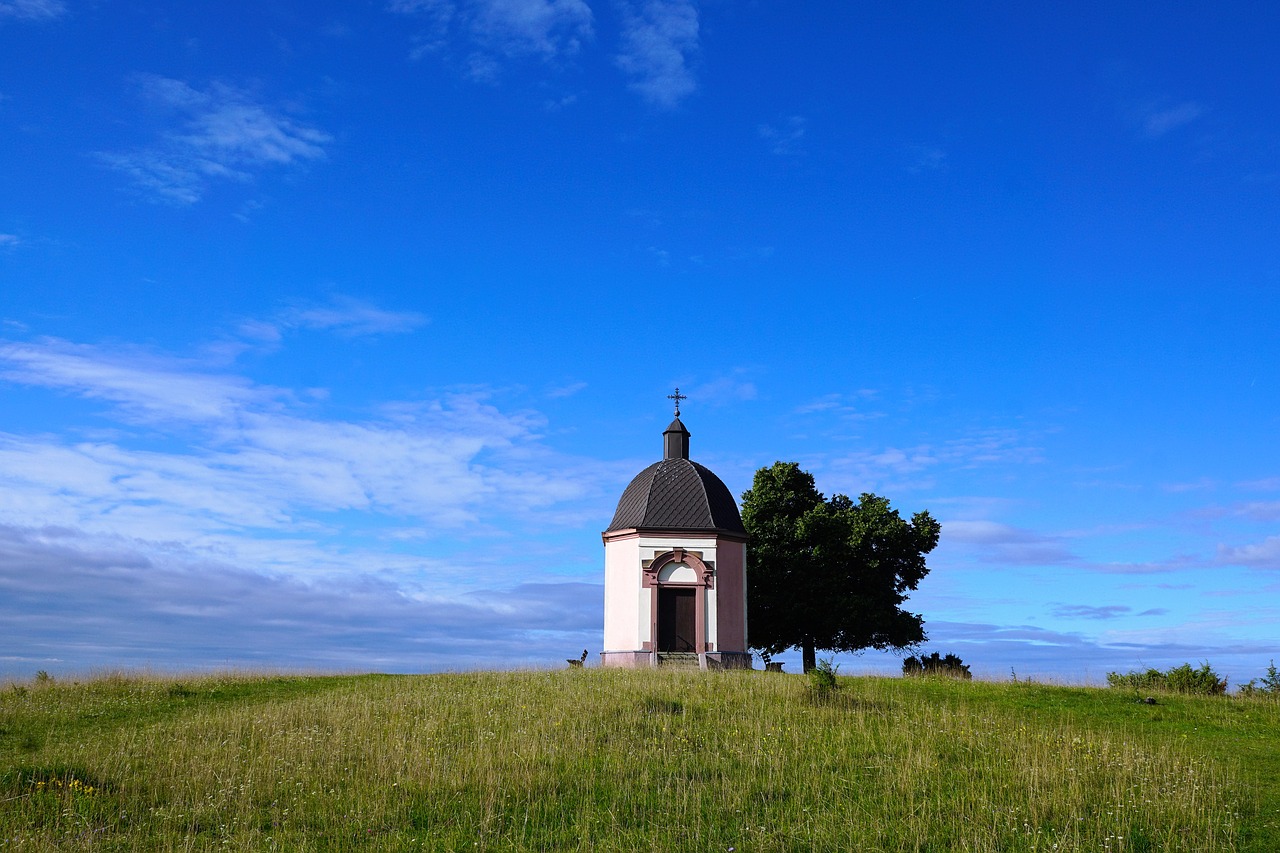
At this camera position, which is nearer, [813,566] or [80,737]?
[80,737]

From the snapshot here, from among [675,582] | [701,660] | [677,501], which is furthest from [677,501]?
[701,660]

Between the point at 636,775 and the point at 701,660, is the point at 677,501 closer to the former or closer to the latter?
the point at 701,660

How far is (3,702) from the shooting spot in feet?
69.2

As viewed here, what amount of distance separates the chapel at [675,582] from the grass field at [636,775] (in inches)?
438

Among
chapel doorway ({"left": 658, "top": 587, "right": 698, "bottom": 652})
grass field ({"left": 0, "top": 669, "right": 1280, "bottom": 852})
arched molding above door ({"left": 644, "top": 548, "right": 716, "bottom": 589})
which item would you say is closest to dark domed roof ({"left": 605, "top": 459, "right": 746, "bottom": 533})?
arched molding above door ({"left": 644, "top": 548, "right": 716, "bottom": 589})

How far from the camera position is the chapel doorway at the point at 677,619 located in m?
32.3

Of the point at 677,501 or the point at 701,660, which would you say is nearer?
the point at 701,660

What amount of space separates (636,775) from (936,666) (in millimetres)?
22338

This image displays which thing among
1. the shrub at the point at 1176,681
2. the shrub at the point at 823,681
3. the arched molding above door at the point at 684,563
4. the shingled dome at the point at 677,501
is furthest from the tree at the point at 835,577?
the shrub at the point at 823,681

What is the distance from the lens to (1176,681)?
85.9 ft

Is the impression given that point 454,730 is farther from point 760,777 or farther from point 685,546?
point 685,546

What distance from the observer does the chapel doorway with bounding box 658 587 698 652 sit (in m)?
32.3

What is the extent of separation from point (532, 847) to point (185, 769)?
631 centimetres

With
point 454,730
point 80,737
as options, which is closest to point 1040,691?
point 454,730
